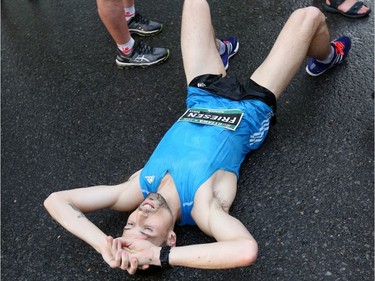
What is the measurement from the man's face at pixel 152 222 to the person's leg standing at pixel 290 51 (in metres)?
0.99

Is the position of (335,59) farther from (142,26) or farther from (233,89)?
(142,26)

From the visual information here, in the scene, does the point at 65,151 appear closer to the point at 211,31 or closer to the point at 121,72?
the point at 121,72

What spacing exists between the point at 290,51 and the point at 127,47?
1.33 meters

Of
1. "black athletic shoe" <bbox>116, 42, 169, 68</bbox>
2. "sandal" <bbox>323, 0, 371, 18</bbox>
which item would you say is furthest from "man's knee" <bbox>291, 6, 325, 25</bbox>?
"black athletic shoe" <bbox>116, 42, 169, 68</bbox>

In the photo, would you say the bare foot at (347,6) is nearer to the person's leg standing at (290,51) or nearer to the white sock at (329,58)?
the white sock at (329,58)

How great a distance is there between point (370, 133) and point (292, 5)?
146 cm

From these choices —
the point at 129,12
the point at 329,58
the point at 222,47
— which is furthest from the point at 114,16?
the point at 329,58

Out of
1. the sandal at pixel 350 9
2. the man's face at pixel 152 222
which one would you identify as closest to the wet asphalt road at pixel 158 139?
the sandal at pixel 350 9

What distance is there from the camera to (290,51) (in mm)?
2891

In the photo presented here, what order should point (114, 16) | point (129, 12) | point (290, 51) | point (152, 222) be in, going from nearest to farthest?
point (152, 222)
point (290, 51)
point (114, 16)
point (129, 12)

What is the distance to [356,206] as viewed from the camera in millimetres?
2594

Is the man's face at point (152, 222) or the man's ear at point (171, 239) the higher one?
the man's face at point (152, 222)

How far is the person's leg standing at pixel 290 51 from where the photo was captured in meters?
2.87

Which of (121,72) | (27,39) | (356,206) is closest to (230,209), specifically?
(356,206)
